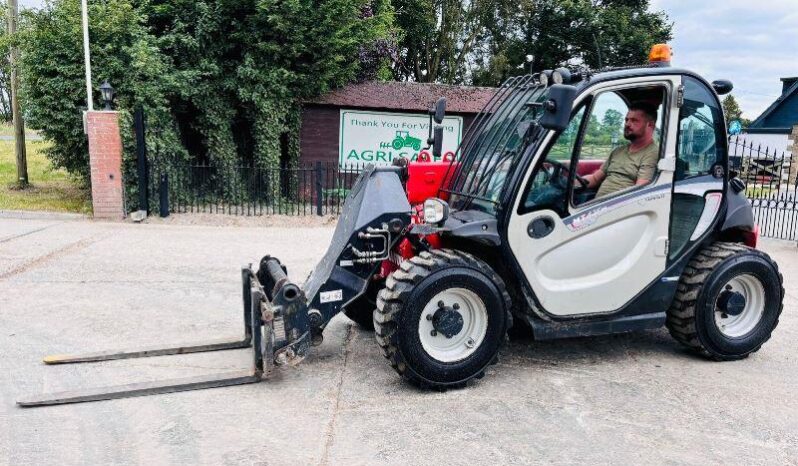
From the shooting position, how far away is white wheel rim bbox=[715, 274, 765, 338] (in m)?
4.98

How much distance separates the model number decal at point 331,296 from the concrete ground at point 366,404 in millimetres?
595

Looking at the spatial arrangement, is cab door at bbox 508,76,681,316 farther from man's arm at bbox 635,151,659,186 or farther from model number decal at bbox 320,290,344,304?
model number decal at bbox 320,290,344,304

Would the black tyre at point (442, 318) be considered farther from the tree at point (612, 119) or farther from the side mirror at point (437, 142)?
the side mirror at point (437, 142)

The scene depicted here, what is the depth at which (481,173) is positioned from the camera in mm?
4664

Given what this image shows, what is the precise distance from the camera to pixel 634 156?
A: 15.5ft

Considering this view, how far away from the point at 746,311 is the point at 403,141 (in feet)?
33.1

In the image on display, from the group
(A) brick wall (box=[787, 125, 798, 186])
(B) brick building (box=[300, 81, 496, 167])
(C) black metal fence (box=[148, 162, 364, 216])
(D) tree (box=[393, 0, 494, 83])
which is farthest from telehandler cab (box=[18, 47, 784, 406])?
(A) brick wall (box=[787, 125, 798, 186])

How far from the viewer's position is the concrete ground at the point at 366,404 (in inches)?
136

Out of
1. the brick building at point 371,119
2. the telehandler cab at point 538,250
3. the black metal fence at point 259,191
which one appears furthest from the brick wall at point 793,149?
the telehandler cab at point 538,250

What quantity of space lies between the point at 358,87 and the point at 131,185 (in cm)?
537

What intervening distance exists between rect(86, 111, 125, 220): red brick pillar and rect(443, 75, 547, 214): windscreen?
791 centimetres

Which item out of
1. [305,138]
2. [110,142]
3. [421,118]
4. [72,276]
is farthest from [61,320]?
[421,118]

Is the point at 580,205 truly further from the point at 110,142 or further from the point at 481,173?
the point at 110,142

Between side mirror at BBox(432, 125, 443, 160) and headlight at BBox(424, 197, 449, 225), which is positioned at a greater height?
side mirror at BBox(432, 125, 443, 160)
